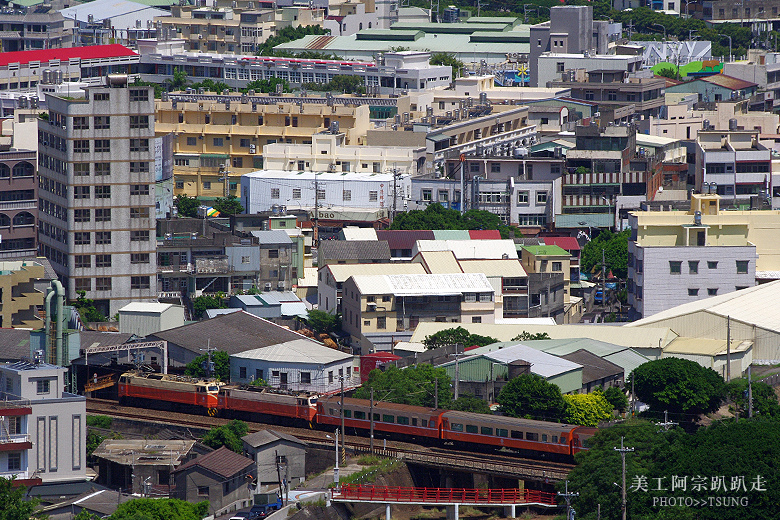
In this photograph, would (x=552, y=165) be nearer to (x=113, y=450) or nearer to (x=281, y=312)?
(x=281, y=312)

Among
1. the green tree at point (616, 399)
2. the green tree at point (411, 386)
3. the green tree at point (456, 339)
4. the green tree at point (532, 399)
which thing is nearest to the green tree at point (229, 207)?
the green tree at point (456, 339)

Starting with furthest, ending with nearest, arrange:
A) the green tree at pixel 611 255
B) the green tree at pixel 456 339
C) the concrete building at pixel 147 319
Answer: the green tree at pixel 611 255
the concrete building at pixel 147 319
the green tree at pixel 456 339

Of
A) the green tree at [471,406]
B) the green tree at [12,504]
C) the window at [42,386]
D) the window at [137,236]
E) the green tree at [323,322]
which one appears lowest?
the green tree at [12,504]

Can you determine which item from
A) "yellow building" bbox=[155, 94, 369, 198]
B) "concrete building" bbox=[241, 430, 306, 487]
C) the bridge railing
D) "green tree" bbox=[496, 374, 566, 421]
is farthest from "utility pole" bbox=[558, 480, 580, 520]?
"yellow building" bbox=[155, 94, 369, 198]

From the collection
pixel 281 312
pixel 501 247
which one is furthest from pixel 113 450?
pixel 501 247

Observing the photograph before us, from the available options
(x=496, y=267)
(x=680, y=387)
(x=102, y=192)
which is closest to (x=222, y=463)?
(x=680, y=387)

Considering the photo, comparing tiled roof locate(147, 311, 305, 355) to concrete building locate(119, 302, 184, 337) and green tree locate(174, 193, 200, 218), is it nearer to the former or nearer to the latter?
concrete building locate(119, 302, 184, 337)

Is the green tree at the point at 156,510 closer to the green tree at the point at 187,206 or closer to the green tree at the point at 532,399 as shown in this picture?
the green tree at the point at 532,399

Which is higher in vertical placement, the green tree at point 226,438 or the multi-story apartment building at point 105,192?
the multi-story apartment building at point 105,192
